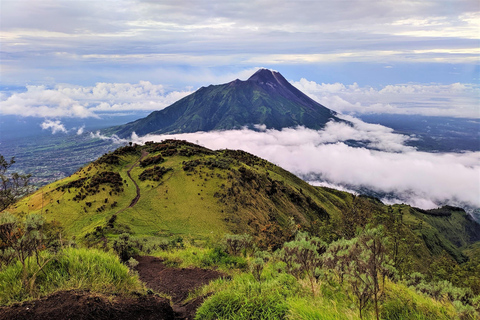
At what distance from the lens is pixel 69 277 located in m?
6.18

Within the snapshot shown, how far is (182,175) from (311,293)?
148 feet

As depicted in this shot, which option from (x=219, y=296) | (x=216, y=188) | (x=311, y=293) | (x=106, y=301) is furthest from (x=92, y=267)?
(x=216, y=188)

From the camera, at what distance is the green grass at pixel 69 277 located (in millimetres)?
5586

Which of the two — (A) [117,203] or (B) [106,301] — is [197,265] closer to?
(B) [106,301]

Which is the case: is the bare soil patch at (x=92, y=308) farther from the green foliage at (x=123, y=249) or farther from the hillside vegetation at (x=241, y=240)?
the green foliage at (x=123, y=249)

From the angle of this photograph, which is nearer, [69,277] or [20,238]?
[69,277]

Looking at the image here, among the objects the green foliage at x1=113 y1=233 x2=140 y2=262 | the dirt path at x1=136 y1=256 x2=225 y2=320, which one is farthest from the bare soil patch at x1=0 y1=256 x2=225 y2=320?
the green foliage at x1=113 y1=233 x2=140 y2=262

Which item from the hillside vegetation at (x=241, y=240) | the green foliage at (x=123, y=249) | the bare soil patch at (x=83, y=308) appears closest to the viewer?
the bare soil patch at (x=83, y=308)

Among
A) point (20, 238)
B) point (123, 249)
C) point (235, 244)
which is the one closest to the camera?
point (20, 238)

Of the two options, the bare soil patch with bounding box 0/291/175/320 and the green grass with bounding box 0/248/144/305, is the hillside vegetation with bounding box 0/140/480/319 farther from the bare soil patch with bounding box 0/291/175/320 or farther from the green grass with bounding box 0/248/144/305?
the bare soil patch with bounding box 0/291/175/320

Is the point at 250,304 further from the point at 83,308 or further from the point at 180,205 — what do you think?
the point at 180,205

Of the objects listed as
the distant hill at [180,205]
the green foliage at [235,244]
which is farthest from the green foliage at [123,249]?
the distant hill at [180,205]

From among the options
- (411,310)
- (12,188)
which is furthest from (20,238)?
(12,188)

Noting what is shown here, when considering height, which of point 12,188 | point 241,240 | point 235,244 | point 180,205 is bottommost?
point 180,205
